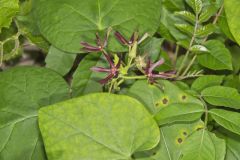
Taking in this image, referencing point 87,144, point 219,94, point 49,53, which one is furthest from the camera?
point 49,53

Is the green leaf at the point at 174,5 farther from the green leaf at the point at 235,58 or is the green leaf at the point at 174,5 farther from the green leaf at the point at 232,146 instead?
the green leaf at the point at 232,146

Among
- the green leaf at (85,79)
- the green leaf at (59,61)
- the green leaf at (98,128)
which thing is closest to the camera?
the green leaf at (98,128)

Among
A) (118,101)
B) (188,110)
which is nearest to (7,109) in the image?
(118,101)

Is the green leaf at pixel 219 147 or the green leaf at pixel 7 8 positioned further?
the green leaf at pixel 7 8

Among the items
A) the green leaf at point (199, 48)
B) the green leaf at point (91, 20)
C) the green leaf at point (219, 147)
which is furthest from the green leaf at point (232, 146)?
the green leaf at point (91, 20)

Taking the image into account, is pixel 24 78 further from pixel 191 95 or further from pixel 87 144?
pixel 191 95

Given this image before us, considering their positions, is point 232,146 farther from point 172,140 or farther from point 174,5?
point 174,5
